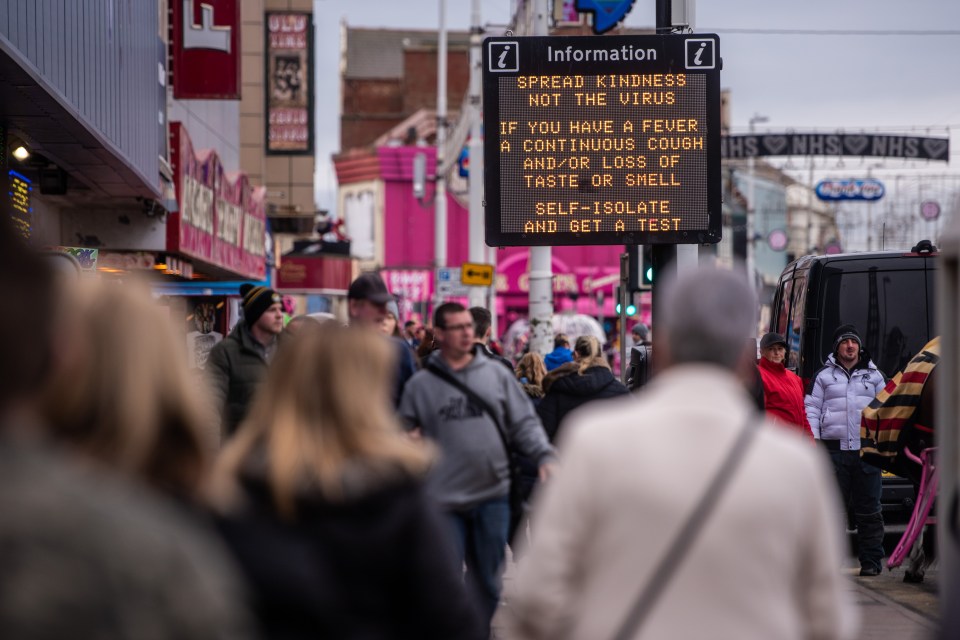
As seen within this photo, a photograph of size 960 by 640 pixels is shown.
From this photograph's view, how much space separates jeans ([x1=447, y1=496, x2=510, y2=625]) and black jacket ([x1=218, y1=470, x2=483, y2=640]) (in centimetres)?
309

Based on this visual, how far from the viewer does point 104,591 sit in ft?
7.00

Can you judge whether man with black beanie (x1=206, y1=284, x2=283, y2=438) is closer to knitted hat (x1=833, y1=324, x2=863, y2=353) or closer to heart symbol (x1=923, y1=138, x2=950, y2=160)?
knitted hat (x1=833, y1=324, x2=863, y2=353)

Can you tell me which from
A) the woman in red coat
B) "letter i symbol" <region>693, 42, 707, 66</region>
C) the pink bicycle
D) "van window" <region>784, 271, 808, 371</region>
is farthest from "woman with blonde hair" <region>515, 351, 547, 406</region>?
"van window" <region>784, 271, 808, 371</region>

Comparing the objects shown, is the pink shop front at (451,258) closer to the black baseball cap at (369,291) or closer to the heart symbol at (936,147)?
the heart symbol at (936,147)

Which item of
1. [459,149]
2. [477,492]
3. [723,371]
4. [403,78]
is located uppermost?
[403,78]

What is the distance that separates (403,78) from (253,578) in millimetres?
75254

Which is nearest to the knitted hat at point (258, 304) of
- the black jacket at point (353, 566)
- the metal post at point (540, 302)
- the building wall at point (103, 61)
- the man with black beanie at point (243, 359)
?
the man with black beanie at point (243, 359)

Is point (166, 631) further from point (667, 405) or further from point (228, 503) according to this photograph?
point (667, 405)

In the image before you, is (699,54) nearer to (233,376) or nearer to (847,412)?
(847,412)

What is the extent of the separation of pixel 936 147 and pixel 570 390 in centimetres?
4208

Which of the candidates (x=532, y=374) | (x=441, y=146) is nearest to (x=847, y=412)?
(x=532, y=374)

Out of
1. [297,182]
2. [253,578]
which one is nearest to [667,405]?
[253,578]

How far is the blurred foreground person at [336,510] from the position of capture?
3.25 meters

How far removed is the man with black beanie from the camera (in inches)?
309
